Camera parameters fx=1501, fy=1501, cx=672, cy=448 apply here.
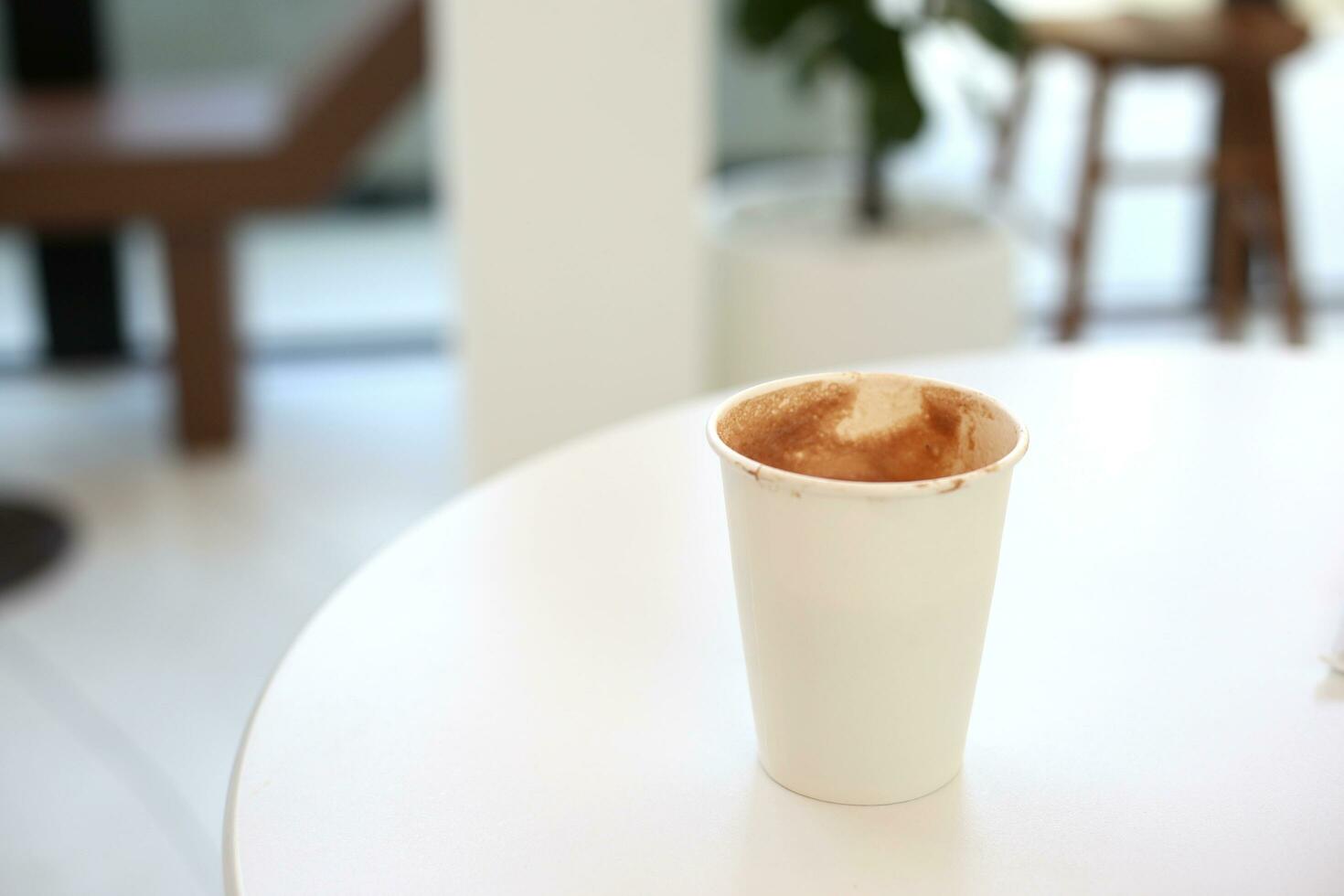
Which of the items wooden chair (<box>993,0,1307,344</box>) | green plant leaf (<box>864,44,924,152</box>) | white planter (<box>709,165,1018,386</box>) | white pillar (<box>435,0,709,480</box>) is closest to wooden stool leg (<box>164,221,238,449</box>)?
white pillar (<box>435,0,709,480</box>)

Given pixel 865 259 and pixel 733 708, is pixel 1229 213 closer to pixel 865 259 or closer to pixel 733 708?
pixel 865 259

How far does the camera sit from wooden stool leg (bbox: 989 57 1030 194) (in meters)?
2.59

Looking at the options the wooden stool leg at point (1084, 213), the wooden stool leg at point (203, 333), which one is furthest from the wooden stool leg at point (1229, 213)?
the wooden stool leg at point (203, 333)

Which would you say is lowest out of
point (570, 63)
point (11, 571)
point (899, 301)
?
point (11, 571)

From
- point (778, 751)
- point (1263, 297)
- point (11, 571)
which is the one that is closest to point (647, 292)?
point (11, 571)

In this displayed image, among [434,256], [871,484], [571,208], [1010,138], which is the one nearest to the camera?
[871,484]

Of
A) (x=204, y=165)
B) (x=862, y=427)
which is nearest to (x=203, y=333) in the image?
(x=204, y=165)

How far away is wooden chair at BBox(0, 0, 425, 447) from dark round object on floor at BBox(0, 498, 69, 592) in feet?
1.03

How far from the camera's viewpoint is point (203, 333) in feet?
7.64

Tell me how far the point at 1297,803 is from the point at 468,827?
296 millimetres

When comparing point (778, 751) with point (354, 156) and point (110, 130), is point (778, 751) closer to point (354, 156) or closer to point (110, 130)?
point (354, 156)

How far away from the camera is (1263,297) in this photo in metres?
3.05

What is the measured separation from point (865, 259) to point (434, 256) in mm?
1234

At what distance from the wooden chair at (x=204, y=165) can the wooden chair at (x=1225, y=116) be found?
97 cm
